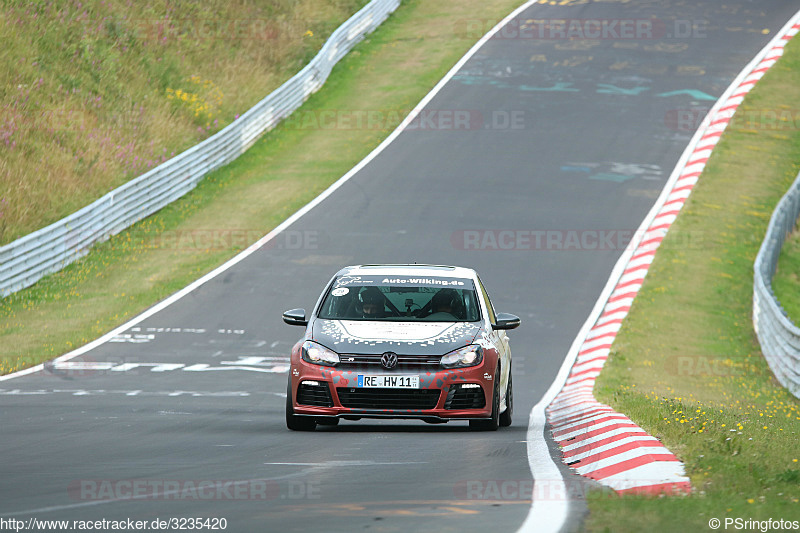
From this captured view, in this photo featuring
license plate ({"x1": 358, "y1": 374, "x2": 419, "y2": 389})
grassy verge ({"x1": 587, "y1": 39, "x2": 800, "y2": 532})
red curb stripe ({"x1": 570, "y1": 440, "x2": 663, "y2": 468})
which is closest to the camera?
grassy verge ({"x1": 587, "y1": 39, "x2": 800, "y2": 532})

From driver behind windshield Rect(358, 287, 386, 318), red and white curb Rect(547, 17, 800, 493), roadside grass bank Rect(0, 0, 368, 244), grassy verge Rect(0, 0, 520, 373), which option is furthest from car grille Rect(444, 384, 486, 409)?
roadside grass bank Rect(0, 0, 368, 244)

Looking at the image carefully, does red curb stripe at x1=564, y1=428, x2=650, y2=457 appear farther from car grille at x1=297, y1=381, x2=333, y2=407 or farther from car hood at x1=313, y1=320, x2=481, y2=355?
car grille at x1=297, y1=381, x2=333, y2=407

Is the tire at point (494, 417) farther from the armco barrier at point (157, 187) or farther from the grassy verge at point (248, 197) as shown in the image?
the armco barrier at point (157, 187)

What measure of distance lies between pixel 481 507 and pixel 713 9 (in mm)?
42002

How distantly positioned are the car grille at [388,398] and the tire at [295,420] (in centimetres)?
48

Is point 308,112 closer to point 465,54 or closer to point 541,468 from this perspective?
point 465,54

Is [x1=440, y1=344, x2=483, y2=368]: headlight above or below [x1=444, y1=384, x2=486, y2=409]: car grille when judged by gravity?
above

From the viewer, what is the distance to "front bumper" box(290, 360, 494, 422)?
425 inches

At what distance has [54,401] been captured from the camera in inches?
536

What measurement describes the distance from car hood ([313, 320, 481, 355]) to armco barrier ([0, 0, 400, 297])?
1234 cm

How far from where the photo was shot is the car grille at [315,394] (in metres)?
10.8

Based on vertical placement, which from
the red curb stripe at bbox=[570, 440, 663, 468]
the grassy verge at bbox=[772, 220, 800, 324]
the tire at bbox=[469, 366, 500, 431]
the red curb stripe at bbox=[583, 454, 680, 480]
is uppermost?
the red curb stripe at bbox=[583, 454, 680, 480]

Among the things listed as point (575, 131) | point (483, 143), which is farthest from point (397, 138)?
point (575, 131)

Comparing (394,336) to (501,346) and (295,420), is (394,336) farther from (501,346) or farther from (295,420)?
(501,346)
